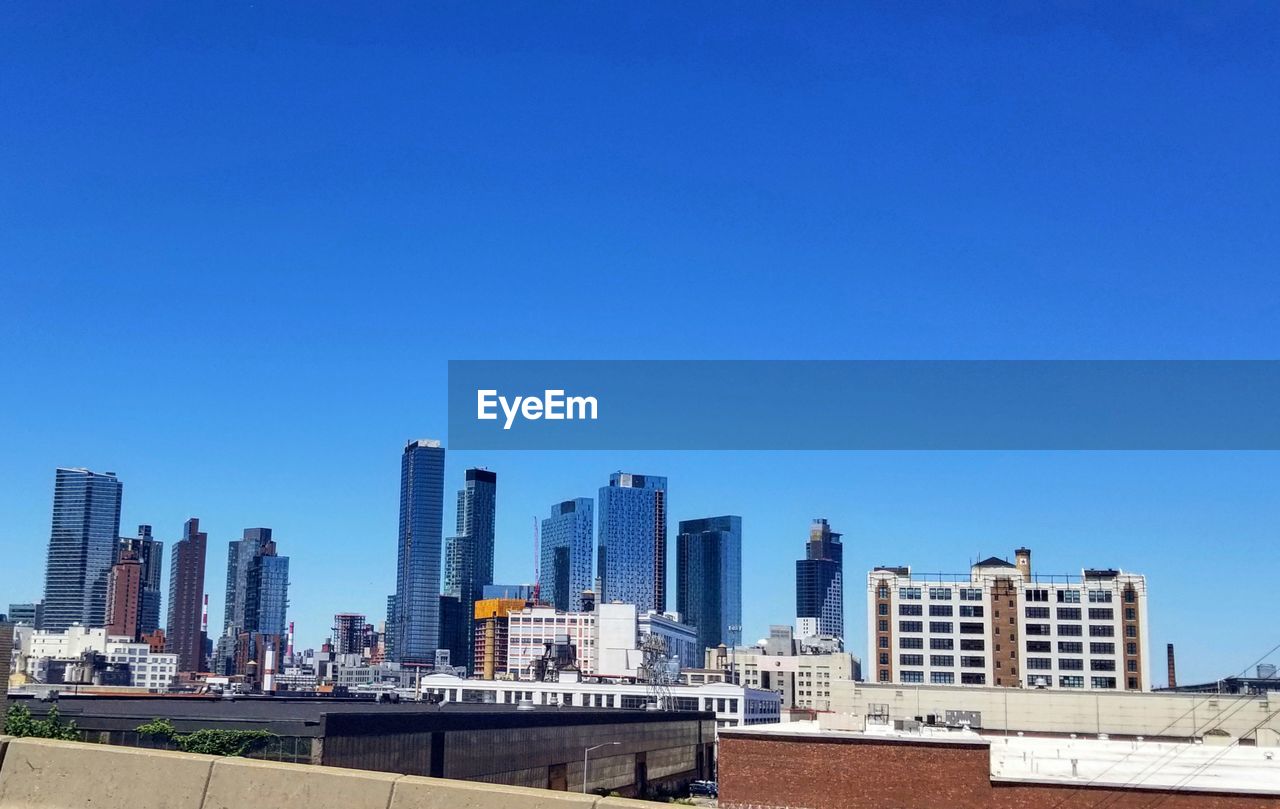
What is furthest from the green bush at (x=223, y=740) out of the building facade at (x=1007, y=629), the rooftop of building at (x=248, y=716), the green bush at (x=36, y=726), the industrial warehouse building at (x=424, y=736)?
the building facade at (x=1007, y=629)

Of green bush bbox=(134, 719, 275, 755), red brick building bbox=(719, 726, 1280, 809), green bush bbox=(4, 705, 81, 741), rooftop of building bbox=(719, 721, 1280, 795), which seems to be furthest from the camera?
green bush bbox=(134, 719, 275, 755)

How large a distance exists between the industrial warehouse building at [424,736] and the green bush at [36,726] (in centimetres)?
351

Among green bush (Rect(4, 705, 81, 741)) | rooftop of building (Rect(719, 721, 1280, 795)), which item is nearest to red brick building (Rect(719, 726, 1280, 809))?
rooftop of building (Rect(719, 721, 1280, 795))

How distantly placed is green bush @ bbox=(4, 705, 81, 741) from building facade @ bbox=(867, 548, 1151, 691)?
103220 millimetres

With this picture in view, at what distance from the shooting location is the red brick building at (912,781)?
50.8m

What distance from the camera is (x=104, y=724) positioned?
6606 cm

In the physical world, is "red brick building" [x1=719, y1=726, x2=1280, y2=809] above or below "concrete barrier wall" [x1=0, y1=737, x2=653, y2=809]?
below

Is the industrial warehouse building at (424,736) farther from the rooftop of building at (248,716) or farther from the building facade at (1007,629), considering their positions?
the building facade at (1007,629)

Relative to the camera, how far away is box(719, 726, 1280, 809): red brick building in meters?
50.8

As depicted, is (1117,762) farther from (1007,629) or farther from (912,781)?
(1007,629)

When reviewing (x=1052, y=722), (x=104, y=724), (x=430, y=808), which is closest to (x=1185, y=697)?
(x=1052, y=722)

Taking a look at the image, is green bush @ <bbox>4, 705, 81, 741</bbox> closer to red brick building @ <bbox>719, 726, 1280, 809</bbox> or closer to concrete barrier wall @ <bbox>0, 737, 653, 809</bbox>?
red brick building @ <bbox>719, 726, 1280, 809</bbox>

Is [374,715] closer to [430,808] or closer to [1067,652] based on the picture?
[430,808]

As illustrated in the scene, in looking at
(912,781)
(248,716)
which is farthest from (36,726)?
(912,781)
